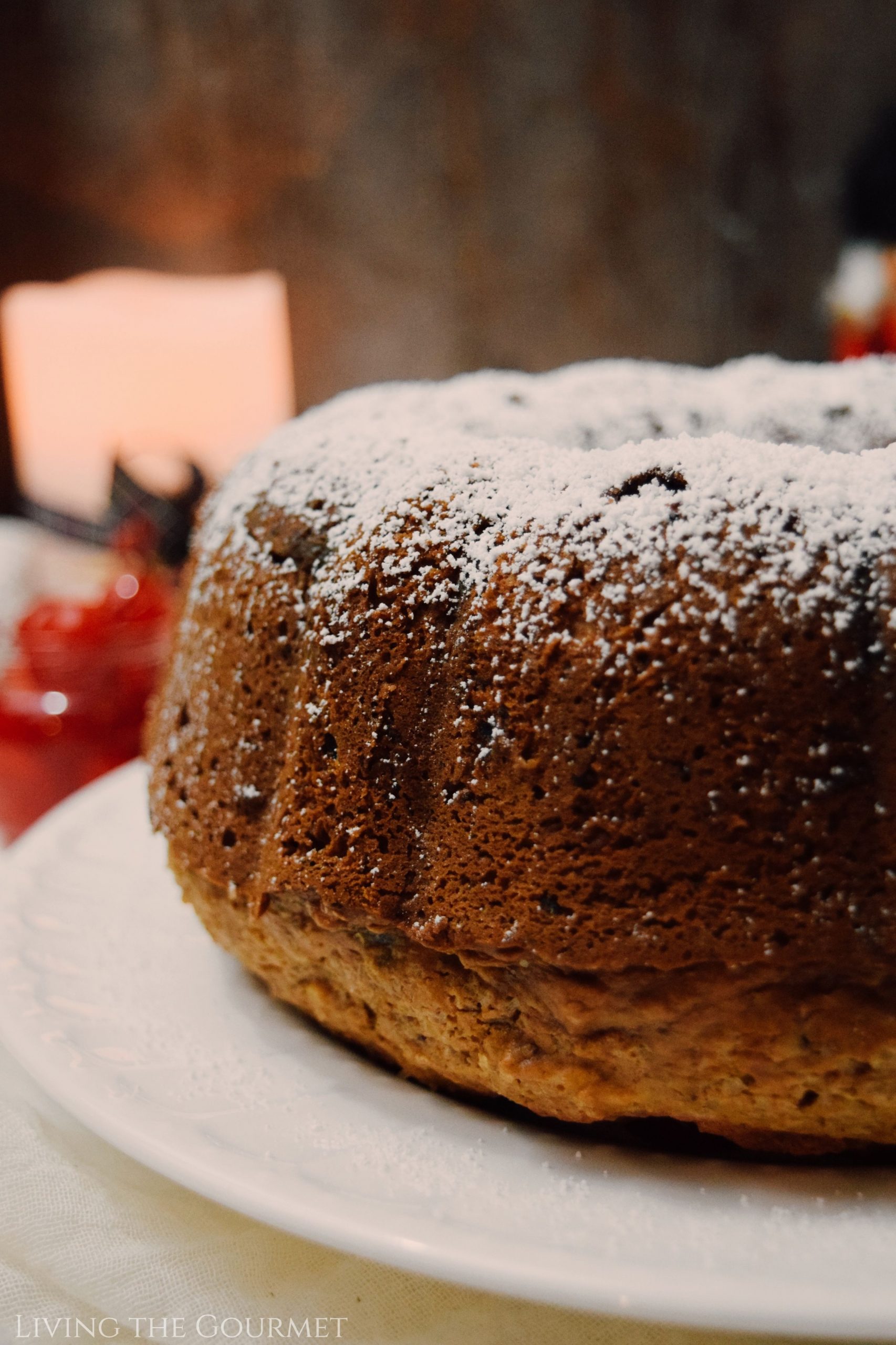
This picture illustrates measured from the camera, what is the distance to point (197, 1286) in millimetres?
844

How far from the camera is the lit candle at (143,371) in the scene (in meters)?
3.87


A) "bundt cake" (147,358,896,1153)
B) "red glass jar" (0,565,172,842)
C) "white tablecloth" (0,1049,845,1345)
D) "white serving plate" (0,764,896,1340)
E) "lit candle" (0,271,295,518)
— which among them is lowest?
"lit candle" (0,271,295,518)

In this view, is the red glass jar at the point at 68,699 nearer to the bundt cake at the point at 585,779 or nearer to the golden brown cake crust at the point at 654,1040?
the bundt cake at the point at 585,779

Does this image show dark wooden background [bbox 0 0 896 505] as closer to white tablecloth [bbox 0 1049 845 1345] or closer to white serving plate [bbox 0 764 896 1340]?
white serving plate [bbox 0 764 896 1340]

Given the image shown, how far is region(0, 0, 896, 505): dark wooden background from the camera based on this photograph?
12.3ft

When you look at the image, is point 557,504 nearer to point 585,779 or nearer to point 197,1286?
point 585,779

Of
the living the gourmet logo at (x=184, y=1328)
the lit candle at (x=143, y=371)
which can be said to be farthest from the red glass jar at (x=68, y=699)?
the lit candle at (x=143, y=371)

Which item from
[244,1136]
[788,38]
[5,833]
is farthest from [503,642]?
[788,38]

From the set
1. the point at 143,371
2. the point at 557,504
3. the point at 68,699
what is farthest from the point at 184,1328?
the point at 143,371

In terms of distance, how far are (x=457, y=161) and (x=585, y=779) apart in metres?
3.72

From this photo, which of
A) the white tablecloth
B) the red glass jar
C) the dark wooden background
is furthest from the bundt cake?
the dark wooden background

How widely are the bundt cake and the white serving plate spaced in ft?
0.15

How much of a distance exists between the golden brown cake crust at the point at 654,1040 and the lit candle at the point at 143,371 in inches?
120

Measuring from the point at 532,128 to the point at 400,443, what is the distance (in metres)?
3.32
